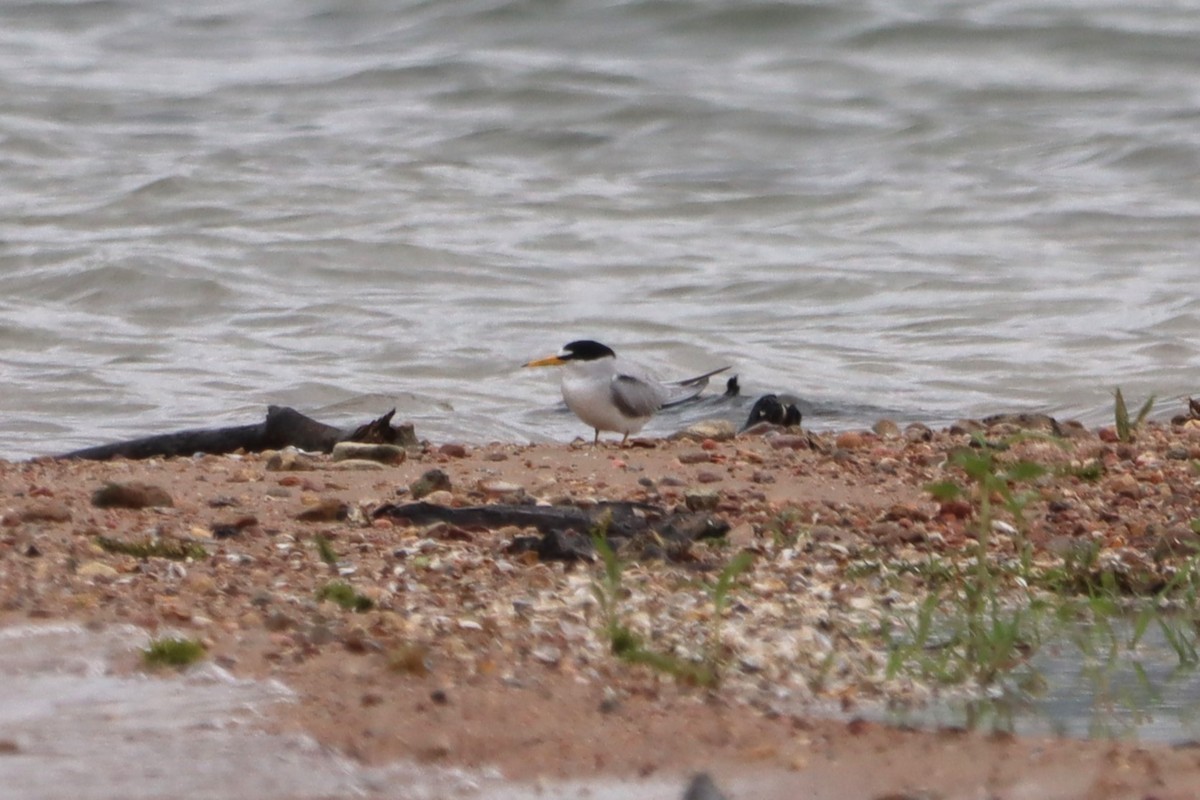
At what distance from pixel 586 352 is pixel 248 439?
5.16ft

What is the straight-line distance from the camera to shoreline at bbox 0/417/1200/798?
2.86 m

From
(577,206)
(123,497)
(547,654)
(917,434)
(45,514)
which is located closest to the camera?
(547,654)

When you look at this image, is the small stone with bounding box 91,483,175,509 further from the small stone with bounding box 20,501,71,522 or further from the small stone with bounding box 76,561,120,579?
the small stone with bounding box 76,561,120,579

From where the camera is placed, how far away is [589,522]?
426 centimetres

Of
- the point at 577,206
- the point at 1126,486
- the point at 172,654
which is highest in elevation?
the point at 577,206

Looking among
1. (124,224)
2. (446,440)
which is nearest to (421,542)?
(446,440)

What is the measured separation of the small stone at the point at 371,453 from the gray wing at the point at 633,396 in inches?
52.1

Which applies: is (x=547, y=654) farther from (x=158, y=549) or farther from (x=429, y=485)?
(x=429, y=485)

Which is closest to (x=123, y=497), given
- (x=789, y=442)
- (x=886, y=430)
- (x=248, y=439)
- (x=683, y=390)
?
(x=248, y=439)

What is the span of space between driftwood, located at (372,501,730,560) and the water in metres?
3.34

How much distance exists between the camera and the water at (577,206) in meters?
8.73

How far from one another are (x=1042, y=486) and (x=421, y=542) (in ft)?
5.73

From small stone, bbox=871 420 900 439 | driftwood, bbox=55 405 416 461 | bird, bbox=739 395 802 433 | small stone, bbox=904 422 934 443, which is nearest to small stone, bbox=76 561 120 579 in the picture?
driftwood, bbox=55 405 416 461

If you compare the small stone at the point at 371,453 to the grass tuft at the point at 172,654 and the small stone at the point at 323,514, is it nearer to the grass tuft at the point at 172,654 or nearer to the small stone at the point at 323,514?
the small stone at the point at 323,514
